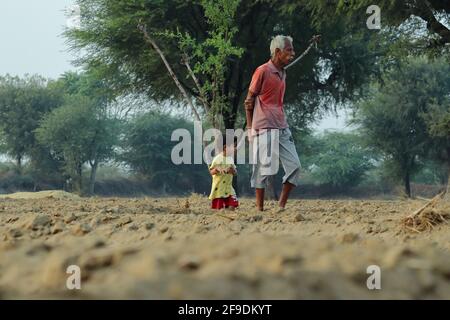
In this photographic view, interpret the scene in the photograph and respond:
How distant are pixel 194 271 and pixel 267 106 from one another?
19.0 ft

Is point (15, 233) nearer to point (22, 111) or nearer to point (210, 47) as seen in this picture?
point (210, 47)

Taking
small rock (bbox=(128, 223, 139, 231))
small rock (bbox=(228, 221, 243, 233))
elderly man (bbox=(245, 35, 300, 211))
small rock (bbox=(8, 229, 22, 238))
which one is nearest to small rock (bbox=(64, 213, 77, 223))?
small rock (bbox=(128, 223, 139, 231))

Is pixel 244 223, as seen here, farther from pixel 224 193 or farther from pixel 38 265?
pixel 38 265

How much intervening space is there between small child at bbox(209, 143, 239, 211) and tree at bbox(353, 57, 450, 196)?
31165 mm

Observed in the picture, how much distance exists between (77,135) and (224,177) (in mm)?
40892

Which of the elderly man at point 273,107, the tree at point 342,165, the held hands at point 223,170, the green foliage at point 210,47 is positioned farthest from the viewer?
the tree at point 342,165

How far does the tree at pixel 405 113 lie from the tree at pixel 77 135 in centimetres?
1947

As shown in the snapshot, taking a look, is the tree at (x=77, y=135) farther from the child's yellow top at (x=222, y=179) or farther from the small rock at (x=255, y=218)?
the small rock at (x=255, y=218)

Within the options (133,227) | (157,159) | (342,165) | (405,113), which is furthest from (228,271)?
(342,165)

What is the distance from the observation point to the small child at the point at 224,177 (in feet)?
28.8

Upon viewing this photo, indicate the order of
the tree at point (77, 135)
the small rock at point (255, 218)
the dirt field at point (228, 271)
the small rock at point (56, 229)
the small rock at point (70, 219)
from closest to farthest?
the dirt field at point (228, 271), the small rock at point (56, 229), the small rock at point (70, 219), the small rock at point (255, 218), the tree at point (77, 135)

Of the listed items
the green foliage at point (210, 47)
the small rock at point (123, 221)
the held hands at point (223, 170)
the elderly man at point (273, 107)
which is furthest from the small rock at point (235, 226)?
the green foliage at point (210, 47)

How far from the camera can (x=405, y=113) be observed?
39.0 metres

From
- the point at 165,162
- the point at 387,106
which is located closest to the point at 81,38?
the point at 387,106
